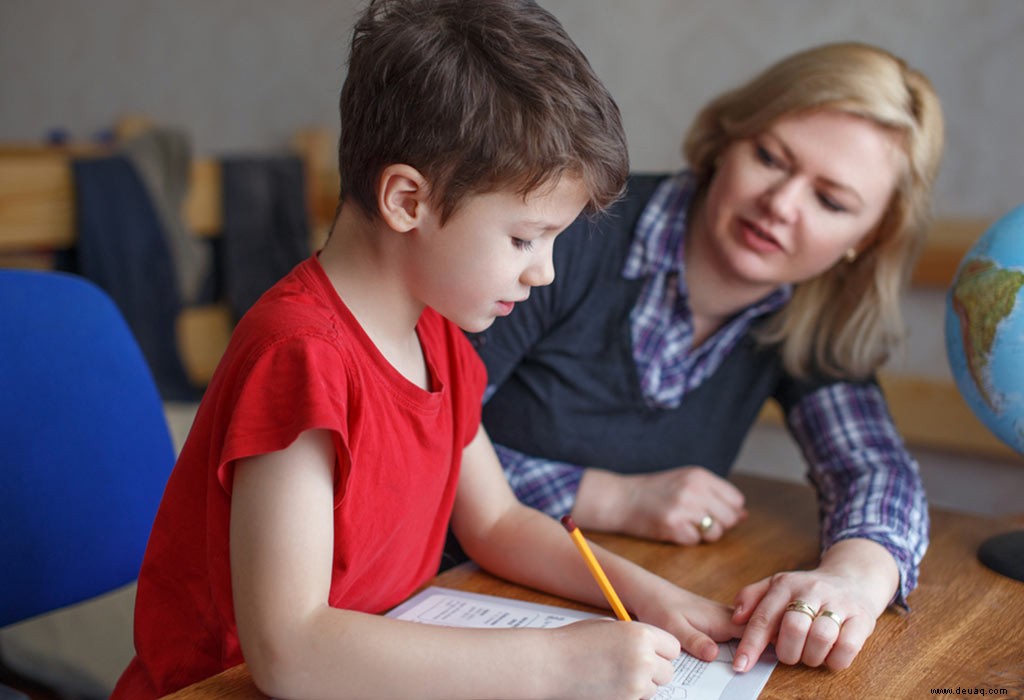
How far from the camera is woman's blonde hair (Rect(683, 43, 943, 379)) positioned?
1.29 metres

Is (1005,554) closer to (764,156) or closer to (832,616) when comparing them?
(832,616)

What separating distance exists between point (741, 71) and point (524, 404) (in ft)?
3.91

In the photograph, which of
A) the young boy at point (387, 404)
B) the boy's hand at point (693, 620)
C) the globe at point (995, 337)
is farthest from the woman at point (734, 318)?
the young boy at point (387, 404)

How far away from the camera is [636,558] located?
1.14 m

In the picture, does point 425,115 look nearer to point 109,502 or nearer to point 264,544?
point 264,544

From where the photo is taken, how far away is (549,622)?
3.10 ft

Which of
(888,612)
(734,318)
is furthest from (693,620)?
(734,318)

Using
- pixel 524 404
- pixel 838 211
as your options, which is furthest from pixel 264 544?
pixel 838 211

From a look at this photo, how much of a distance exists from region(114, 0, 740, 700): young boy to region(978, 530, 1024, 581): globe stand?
0.40 meters

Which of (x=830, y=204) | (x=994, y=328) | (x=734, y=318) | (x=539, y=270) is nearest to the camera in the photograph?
(x=539, y=270)

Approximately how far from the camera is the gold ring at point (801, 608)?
90 cm

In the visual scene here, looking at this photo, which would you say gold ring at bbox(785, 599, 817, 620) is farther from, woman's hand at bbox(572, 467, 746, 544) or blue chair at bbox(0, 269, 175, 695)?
blue chair at bbox(0, 269, 175, 695)

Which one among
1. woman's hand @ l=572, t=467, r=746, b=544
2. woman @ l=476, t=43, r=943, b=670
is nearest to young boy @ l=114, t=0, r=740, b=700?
woman's hand @ l=572, t=467, r=746, b=544

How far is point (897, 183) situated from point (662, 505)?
52 centimetres
